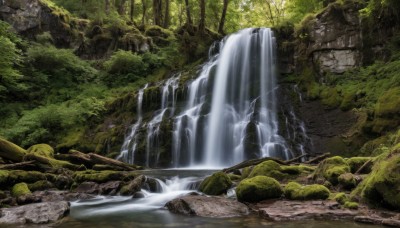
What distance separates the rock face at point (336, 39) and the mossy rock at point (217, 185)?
12.6m

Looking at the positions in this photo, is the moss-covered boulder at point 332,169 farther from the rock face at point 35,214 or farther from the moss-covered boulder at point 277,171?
the rock face at point 35,214

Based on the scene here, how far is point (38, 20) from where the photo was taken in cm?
2609

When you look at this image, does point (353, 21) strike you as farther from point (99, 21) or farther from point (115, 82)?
point (99, 21)

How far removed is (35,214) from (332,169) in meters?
6.85

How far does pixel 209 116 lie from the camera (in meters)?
18.5

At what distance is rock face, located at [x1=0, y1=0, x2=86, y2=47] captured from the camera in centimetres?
2545

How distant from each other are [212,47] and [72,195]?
55.2ft

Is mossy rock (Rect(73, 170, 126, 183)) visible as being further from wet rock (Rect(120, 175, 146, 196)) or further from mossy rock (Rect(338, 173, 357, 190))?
mossy rock (Rect(338, 173, 357, 190))

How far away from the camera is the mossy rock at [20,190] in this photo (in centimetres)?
954

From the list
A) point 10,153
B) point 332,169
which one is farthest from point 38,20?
point 332,169

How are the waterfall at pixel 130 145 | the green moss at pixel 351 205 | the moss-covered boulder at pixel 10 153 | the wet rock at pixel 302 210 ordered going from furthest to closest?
1. the waterfall at pixel 130 145
2. the moss-covered boulder at pixel 10 153
3. the green moss at pixel 351 205
4. the wet rock at pixel 302 210

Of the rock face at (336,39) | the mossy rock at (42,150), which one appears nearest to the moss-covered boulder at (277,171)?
the mossy rock at (42,150)

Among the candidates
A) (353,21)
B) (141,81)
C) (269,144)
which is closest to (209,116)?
(269,144)

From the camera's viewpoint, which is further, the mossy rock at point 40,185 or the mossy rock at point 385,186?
the mossy rock at point 40,185
